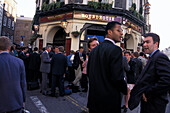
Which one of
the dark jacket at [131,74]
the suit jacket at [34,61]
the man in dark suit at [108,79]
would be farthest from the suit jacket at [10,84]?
the suit jacket at [34,61]

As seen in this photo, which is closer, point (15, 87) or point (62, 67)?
point (15, 87)

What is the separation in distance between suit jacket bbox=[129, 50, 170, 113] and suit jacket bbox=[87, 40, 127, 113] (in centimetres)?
35

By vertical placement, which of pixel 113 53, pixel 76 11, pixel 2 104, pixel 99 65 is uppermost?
pixel 76 11

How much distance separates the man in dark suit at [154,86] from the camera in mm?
2094

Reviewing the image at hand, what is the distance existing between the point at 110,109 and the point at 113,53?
81 centimetres

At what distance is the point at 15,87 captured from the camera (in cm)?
232

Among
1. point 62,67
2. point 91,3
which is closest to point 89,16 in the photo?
point 91,3

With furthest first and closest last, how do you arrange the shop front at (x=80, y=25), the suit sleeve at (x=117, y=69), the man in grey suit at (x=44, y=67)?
the shop front at (x=80, y=25)
the man in grey suit at (x=44, y=67)
the suit sleeve at (x=117, y=69)

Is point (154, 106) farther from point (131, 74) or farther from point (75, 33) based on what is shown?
point (75, 33)

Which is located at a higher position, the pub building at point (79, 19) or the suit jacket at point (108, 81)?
the pub building at point (79, 19)

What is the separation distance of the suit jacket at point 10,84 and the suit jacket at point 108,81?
4.10 ft

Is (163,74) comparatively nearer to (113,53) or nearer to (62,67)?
(113,53)

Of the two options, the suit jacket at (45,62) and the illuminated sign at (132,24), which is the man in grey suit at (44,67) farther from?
the illuminated sign at (132,24)

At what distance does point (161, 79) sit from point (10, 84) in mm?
2322
